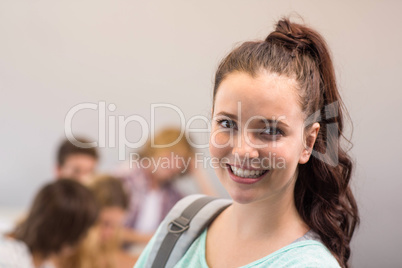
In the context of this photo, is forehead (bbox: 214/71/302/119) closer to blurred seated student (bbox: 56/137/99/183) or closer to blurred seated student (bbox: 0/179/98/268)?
blurred seated student (bbox: 0/179/98/268)

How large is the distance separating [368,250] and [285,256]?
2176 millimetres

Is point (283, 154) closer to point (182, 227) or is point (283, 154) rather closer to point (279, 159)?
point (279, 159)

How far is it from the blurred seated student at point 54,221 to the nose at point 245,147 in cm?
118

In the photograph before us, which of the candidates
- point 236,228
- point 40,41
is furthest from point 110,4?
point 236,228

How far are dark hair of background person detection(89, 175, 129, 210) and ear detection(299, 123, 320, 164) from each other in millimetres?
1782

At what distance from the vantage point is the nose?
0.88 metres

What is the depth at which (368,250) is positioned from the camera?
2.88 metres

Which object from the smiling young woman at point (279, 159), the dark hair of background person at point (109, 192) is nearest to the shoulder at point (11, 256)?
the smiling young woman at point (279, 159)

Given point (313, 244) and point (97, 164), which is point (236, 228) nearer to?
point (313, 244)

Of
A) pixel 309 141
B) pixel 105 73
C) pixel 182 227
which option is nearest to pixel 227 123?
pixel 309 141

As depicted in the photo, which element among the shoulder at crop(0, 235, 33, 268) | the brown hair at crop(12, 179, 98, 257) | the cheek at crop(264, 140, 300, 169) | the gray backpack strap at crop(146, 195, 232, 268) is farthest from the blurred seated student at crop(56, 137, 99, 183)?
the cheek at crop(264, 140, 300, 169)

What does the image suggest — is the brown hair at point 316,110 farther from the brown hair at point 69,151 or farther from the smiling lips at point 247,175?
the brown hair at point 69,151

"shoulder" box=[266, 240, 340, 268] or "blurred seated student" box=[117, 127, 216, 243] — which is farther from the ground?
"shoulder" box=[266, 240, 340, 268]

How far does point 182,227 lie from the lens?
1062 mm
